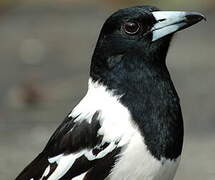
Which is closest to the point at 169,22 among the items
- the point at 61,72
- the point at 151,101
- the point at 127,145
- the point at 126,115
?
the point at 151,101

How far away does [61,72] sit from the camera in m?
8.24

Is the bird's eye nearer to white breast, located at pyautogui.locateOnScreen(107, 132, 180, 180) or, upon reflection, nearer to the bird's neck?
the bird's neck

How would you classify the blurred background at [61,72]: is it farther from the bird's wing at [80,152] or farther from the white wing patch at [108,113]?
the white wing patch at [108,113]

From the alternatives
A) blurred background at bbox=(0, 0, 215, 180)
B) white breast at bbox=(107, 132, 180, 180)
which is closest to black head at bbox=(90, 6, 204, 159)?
white breast at bbox=(107, 132, 180, 180)

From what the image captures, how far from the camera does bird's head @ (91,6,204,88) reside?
169 inches

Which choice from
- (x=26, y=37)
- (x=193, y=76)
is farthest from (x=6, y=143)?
(x=26, y=37)

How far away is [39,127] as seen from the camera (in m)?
6.85

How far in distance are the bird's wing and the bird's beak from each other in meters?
0.47

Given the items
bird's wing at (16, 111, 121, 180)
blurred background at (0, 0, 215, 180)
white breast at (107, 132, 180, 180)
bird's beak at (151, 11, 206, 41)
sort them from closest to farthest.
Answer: white breast at (107, 132, 180, 180) → bird's wing at (16, 111, 121, 180) → bird's beak at (151, 11, 206, 41) → blurred background at (0, 0, 215, 180)

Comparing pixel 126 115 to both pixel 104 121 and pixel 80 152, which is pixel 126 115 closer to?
pixel 104 121

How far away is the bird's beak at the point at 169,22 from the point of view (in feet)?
14.1

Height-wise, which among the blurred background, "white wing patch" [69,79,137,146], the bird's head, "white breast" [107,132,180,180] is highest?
the bird's head

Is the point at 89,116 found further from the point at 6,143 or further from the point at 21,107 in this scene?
the point at 21,107

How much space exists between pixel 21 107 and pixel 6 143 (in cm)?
94
